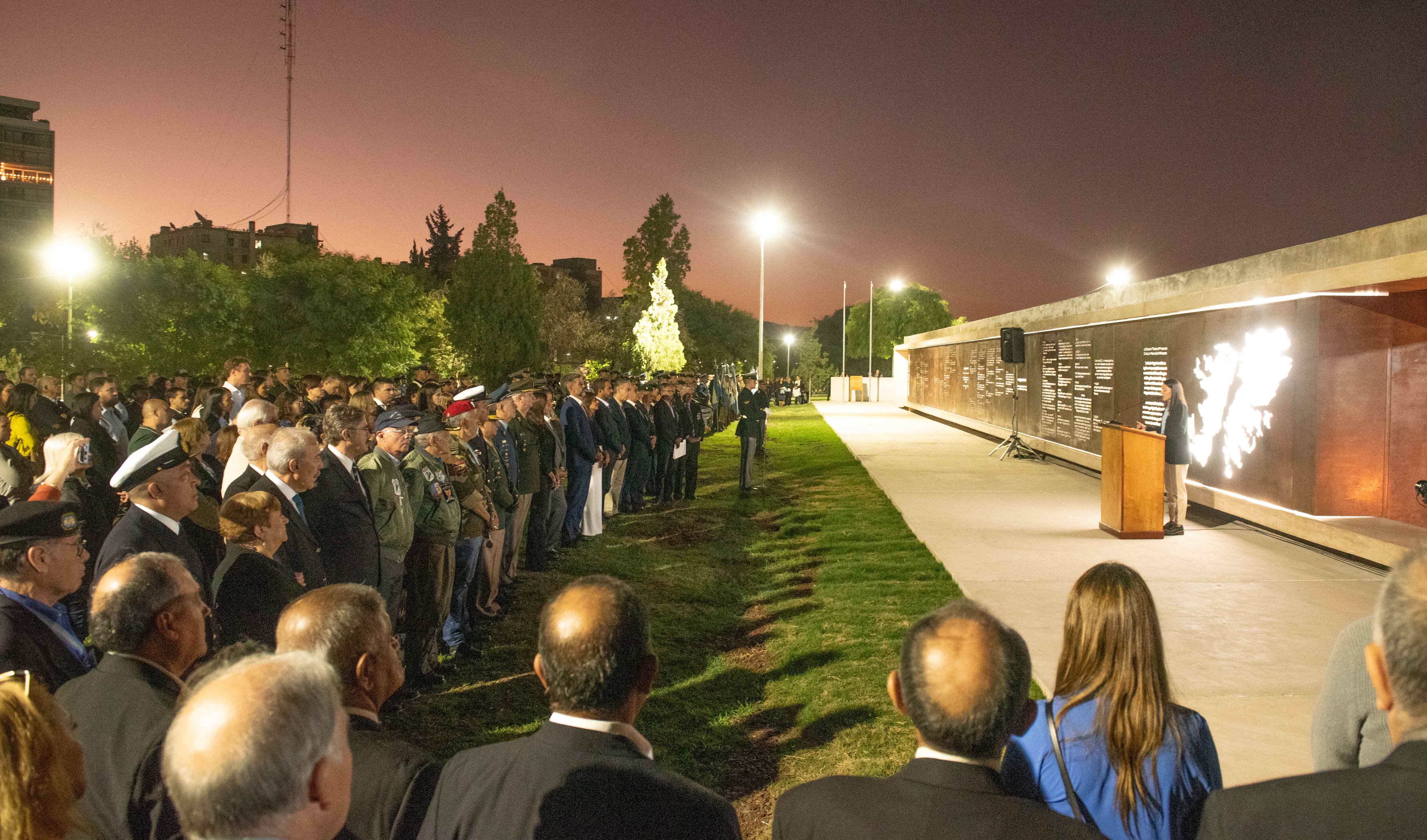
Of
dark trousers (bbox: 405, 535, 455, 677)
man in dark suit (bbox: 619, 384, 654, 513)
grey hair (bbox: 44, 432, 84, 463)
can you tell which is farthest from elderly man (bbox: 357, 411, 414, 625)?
man in dark suit (bbox: 619, 384, 654, 513)

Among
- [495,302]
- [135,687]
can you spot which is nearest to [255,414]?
[135,687]

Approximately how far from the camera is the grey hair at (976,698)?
194 cm

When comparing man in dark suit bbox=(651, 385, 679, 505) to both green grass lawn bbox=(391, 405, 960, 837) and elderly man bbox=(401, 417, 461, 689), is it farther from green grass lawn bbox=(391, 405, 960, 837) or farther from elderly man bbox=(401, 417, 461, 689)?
elderly man bbox=(401, 417, 461, 689)

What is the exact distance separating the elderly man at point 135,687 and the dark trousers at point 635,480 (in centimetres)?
1064

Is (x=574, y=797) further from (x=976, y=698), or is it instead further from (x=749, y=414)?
(x=749, y=414)

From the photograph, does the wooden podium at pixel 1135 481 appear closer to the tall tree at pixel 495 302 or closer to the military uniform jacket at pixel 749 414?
the military uniform jacket at pixel 749 414

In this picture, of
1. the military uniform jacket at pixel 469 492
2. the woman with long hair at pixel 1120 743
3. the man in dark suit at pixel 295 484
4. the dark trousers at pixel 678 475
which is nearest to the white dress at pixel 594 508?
the dark trousers at pixel 678 475

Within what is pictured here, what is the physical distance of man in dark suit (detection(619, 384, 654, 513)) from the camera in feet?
44.2

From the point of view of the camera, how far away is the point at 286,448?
15.6 ft

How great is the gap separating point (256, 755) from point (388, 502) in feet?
14.9

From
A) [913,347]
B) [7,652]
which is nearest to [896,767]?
[7,652]

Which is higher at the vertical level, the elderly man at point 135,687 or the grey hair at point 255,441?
the grey hair at point 255,441

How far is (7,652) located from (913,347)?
1733 inches

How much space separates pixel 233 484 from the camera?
5246 millimetres
